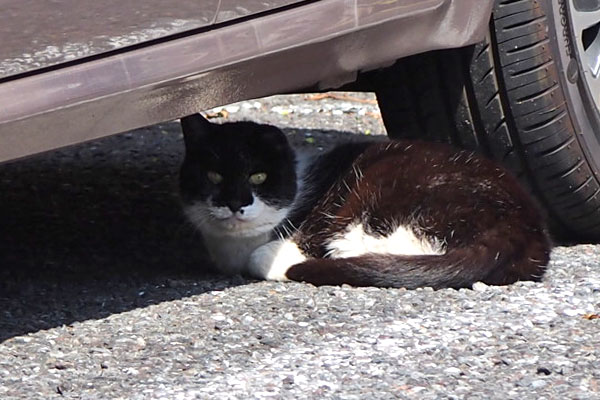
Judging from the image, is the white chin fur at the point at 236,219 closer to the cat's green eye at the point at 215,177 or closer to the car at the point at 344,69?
the cat's green eye at the point at 215,177

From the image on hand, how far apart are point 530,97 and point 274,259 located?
1.08 meters

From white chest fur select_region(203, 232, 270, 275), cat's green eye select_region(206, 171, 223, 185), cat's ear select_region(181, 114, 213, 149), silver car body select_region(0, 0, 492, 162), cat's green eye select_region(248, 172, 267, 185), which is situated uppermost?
silver car body select_region(0, 0, 492, 162)

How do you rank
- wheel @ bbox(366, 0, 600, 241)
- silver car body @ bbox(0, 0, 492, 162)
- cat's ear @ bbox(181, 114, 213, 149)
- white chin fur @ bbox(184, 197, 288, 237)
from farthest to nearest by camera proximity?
1. cat's ear @ bbox(181, 114, 213, 149)
2. white chin fur @ bbox(184, 197, 288, 237)
3. wheel @ bbox(366, 0, 600, 241)
4. silver car body @ bbox(0, 0, 492, 162)

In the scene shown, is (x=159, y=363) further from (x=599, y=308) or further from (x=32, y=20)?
(x=599, y=308)

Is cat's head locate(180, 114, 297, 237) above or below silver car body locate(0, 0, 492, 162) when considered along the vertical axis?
below

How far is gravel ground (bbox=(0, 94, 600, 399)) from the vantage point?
9.62ft

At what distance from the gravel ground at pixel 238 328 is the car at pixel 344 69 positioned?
503 millimetres

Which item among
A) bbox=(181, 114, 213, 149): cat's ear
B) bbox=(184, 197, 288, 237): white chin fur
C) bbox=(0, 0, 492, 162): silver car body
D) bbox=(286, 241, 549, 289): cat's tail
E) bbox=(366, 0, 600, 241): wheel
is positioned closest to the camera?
bbox=(0, 0, 492, 162): silver car body

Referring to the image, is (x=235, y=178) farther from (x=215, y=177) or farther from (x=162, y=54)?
(x=162, y=54)

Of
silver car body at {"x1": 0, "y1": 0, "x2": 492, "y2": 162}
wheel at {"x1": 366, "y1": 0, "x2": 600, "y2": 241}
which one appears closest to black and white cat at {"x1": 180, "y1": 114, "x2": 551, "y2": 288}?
wheel at {"x1": 366, "y1": 0, "x2": 600, "y2": 241}

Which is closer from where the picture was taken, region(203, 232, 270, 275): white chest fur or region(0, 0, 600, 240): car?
region(0, 0, 600, 240): car

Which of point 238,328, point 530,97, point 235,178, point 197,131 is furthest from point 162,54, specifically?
point 530,97

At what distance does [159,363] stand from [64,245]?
1.49 m

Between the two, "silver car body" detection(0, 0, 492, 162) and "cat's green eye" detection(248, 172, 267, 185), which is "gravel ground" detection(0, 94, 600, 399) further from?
"silver car body" detection(0, 0, 492, 162)
